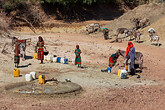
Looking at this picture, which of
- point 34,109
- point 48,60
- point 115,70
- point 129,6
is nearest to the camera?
point 34,109

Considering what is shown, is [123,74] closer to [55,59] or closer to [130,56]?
[130,56]

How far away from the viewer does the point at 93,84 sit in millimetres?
11891

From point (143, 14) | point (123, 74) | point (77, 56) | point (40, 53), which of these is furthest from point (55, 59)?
point (143, 14)

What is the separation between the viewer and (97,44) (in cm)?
2266

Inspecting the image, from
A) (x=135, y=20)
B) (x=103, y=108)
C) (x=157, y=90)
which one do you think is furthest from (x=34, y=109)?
(x=135, y=20)

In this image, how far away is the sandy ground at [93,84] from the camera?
943 cm

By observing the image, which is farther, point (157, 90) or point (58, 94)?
point (157, 90)

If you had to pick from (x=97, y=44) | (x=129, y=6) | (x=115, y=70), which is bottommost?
(x=115, y=70)

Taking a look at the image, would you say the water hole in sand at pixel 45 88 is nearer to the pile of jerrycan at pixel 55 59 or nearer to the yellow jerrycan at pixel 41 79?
the yellow jerrycan at pixel 41 79

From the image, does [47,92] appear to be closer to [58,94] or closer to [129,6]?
[58,94]

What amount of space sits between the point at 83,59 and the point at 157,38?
25.8ft

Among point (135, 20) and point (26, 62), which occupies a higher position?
point (135, 20)

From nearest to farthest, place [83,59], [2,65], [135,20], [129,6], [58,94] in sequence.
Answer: [58,94] < [2,65] < [83,59] < [135,20] < [129,6]

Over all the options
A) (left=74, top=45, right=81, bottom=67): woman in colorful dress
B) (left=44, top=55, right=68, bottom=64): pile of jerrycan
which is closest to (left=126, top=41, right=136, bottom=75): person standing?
(left=74, top=45, right=81, bottom=67): woman in colorful dress
